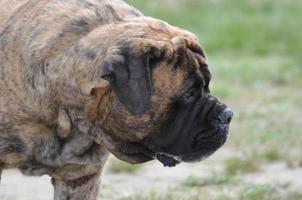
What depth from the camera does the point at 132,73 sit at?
4.68 metres

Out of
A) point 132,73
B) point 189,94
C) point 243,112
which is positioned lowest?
point 243,112

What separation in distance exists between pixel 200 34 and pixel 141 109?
9.29m

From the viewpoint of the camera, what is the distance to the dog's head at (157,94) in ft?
15.5

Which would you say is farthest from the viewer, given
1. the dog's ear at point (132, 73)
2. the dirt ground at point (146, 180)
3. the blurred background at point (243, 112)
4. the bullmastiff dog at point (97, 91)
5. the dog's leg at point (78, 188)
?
the blurred background at point (243, 112)

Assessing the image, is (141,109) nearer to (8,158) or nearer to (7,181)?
(8,158)

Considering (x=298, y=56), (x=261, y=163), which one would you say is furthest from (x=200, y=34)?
(x=261, y=163)

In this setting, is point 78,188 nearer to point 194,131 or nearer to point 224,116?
point 194,131

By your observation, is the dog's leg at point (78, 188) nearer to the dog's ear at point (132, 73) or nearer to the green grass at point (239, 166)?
the dog's ear at point (132, 73)

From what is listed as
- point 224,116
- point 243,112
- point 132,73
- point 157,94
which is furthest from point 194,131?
point 243,112

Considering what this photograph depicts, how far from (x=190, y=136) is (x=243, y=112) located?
4.87 meters

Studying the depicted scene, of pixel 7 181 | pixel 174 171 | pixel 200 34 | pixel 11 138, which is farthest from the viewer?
pixel 200 34

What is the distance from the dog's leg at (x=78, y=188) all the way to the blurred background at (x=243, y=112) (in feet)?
3.74

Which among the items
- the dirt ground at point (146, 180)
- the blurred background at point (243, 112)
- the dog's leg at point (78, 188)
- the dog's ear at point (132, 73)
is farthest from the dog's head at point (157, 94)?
the dirt ground at point (146, 180)

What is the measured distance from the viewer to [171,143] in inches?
194
